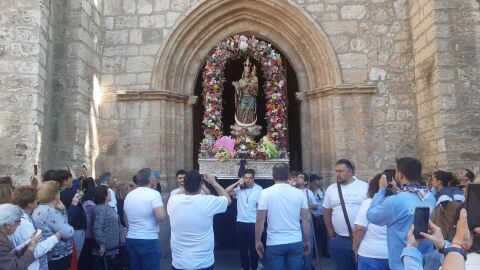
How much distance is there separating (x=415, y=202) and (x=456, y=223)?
986mm

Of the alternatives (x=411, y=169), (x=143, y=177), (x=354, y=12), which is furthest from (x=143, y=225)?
(x=354, y=12)

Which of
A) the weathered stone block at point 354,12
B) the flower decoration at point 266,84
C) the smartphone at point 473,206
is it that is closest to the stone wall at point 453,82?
the weathered stone block at point 354,12

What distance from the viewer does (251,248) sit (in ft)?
17.6

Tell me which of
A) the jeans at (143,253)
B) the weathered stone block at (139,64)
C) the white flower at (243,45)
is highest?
the white flower at (243,45)

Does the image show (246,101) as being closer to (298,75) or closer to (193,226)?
(298,75)

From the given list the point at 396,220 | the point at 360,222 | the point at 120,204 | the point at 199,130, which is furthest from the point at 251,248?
the point at 199,130

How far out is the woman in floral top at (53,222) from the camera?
3332 mm

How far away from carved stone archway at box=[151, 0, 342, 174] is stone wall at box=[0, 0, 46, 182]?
7.29ft

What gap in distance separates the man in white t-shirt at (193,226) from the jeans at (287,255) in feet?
Answer: 2.40

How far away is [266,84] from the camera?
8516mm

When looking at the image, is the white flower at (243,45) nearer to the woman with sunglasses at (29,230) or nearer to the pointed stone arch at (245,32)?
the pointed stone arch at (245,32)

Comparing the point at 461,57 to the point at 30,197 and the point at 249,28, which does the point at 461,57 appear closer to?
the point at 249,28

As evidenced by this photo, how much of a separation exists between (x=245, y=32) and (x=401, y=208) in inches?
258

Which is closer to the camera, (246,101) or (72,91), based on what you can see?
(72,91)
